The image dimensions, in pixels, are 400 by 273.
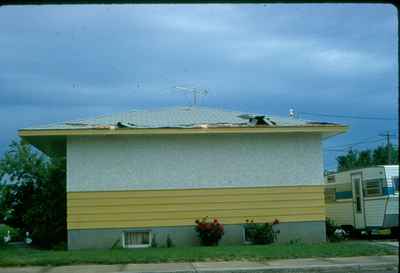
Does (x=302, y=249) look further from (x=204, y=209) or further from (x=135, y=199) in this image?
(x=135, y=199)

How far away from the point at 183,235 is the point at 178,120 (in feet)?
13.6

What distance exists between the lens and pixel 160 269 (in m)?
15.6

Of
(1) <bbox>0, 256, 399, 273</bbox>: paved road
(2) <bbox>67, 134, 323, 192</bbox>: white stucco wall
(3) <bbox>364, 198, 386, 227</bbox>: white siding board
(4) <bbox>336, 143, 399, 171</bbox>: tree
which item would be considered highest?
(4) <bbox>336, 143, 399, 171</bbox>: tree

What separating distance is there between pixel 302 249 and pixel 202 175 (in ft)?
14.3

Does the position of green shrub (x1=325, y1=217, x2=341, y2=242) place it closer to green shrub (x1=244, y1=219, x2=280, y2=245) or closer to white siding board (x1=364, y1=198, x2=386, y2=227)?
white siding board (x1=364, y1=198, x2=386, y2=227)

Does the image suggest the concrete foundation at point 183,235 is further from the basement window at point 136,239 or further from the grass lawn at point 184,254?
the grass lawn at point 184,254

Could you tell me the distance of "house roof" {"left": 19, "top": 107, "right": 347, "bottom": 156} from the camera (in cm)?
2078

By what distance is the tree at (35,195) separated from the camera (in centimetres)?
2258

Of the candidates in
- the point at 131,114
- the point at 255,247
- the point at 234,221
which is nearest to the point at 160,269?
the point at 255,247

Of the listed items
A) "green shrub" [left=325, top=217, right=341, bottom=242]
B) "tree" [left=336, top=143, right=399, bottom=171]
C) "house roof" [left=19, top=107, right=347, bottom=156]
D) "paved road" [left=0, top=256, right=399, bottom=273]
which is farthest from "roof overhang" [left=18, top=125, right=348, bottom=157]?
"tree" [left=336, top=143, right=399, bottom=171]

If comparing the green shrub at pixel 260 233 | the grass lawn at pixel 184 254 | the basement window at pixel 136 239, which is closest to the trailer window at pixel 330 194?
the green shrub at pixel 260 233

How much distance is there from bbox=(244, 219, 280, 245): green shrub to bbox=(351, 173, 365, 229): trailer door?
17.4 ft

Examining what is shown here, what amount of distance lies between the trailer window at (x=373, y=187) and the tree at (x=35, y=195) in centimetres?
1113

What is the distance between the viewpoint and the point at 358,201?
25.3 metres
